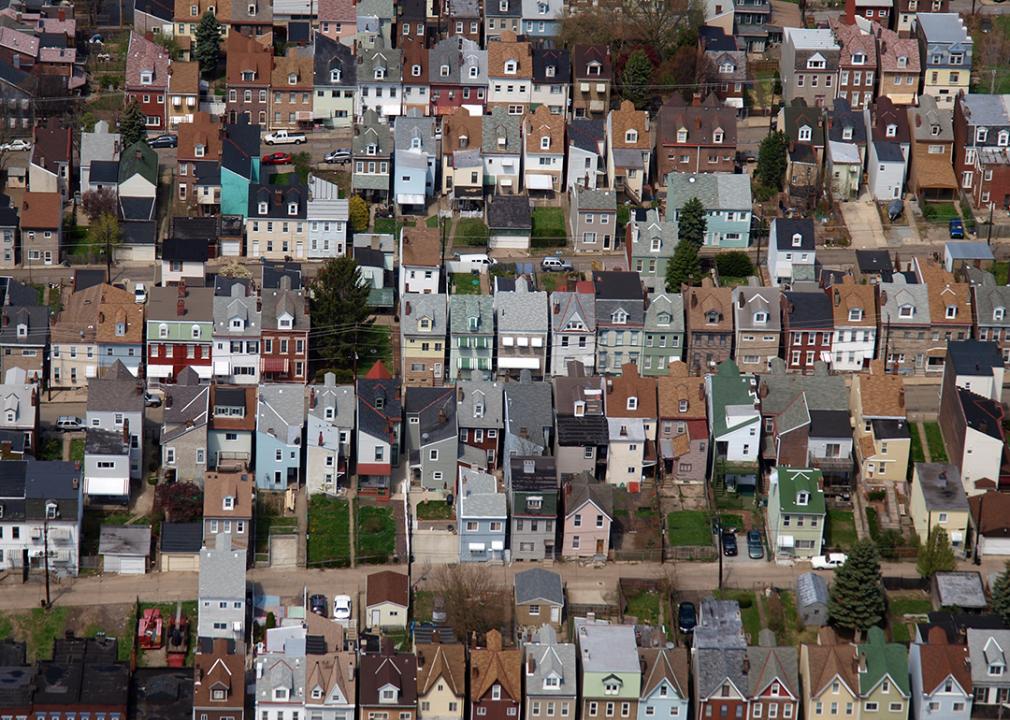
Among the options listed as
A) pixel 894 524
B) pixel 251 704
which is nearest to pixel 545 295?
pixel 894 524

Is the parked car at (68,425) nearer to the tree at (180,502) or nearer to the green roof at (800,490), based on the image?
the tree at (180,502)

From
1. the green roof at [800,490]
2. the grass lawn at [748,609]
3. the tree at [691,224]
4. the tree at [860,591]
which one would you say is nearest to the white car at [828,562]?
the green roof at [800,490]

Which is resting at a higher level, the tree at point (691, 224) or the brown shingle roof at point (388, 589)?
the tree at point (691, 224)

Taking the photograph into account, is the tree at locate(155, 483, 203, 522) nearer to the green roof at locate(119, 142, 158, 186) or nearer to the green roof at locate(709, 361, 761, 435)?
the green roof at locate(709, 361, 761, 435)

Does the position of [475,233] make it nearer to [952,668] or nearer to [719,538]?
[719,538]

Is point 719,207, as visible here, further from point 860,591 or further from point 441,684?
point 441,684
